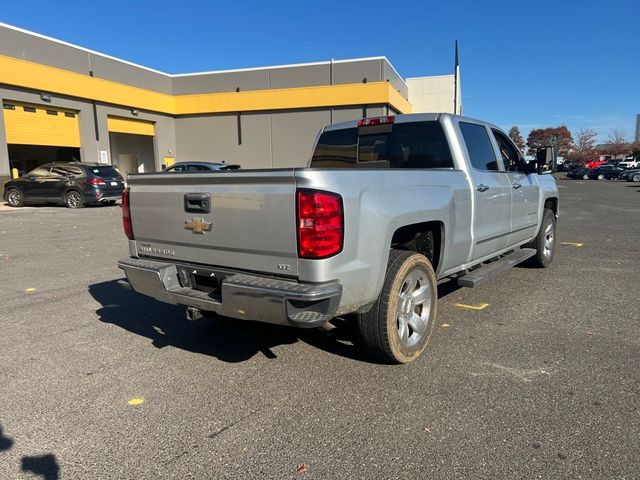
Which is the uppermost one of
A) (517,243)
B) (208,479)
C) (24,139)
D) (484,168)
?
(24,139)

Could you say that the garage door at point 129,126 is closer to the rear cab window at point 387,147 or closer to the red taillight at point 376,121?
the rear cab window at point 387,147

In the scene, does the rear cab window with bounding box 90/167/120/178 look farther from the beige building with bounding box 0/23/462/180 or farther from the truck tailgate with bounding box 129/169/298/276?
the truck tailgate with bounding box 129/169/298/276

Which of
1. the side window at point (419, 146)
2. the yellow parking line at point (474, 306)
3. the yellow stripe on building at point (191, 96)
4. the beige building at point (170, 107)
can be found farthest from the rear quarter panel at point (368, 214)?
the beige building at point (170, 107)

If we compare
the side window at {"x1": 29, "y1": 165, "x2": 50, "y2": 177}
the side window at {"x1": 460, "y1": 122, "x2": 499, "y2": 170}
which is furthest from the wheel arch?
the side window at {"x1": 29, "y1": 165, "x2": 50, "y2": 177}

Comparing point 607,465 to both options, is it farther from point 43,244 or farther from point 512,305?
point 43,244

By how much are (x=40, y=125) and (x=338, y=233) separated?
23798 mm

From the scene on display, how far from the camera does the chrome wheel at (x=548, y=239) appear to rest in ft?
22.8

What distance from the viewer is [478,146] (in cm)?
507

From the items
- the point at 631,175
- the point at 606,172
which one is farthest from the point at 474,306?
the point at 606,172

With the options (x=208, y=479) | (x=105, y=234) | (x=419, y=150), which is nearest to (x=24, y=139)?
(x=105, y=234)

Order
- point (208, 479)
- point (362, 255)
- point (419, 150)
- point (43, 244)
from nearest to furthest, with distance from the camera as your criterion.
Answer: point (208, 479)
point (362, 255)
point (419, 150)
point (43, 244)

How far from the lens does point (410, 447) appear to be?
267 centimetres

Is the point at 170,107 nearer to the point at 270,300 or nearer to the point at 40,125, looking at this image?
the point at 40,125

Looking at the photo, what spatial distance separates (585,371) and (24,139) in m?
24.2
